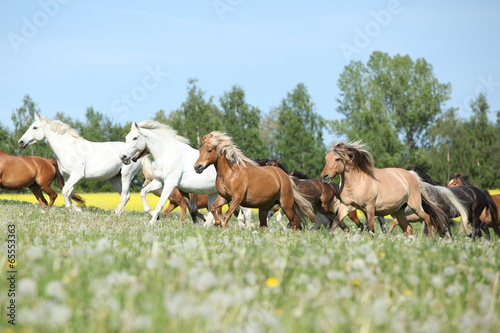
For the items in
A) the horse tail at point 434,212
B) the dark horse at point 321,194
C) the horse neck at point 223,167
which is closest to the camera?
the horse neck at point 223,167

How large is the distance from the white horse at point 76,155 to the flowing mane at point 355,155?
731 cm

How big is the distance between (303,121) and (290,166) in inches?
265

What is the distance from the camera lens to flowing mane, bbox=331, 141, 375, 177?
33.8 feet

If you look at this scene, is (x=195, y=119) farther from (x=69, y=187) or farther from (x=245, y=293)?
(x=245, y=293)

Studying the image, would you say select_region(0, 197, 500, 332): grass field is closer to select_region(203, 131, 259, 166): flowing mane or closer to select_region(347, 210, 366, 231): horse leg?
select_region(203, 131, 259, 166): flowing mane

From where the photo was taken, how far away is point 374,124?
172ft

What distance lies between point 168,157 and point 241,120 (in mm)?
46145

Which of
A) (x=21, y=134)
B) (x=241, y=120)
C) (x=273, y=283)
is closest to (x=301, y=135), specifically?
(x=241, y=120)

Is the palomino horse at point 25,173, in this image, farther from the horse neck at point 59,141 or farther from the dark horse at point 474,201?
the dark horse at point 474,201

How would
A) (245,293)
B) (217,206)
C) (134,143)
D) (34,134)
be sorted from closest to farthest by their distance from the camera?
(245,293)
(217,206)
(134,143)
(34,134)

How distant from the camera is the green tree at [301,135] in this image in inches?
2115

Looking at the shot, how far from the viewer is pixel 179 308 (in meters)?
2.55

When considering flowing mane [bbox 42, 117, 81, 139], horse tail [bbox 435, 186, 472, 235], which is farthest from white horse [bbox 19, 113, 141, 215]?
horse tail [bbox 435, 186, 472, 235]

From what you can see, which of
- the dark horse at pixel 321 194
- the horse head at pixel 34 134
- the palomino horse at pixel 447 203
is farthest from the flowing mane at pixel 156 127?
the palomino horse at pixel 447 203
